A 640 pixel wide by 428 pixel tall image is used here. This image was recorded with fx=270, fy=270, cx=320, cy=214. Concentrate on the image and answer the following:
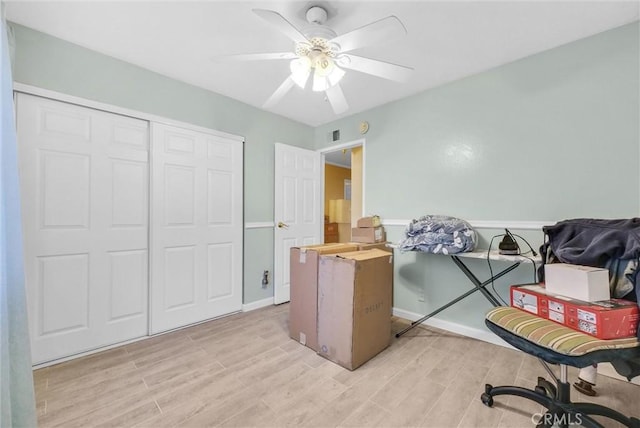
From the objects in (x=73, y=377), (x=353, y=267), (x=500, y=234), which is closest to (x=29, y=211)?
(x=73, y=377)

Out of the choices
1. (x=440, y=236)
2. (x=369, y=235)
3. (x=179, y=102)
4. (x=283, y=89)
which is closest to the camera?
(x=283, y=89)

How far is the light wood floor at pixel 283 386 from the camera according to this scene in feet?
4.81

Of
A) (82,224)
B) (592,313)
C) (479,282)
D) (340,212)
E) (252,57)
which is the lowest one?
(479,282)

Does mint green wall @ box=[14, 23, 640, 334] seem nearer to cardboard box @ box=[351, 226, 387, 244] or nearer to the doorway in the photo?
cardboard box @ box=[351, 226, 387, 244]

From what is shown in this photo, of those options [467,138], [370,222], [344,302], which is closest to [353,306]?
[344,302]

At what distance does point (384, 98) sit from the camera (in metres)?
2.96

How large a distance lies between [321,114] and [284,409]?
305 centimetres

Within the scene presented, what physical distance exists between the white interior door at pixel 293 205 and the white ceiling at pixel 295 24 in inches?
46.7

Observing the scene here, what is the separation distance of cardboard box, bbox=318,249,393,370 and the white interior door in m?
1.34

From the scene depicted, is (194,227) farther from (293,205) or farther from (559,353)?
(559,353)

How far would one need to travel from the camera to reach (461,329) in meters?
2.49

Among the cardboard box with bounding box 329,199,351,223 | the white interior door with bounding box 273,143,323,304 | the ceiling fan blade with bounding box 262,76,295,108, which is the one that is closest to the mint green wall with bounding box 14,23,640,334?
the white interior door with bounding box 273,143,323,304

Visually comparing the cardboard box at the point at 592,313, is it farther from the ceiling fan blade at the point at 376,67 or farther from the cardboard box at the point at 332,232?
the cardboard box at the point at 332,232

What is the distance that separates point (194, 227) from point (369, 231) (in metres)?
1.82
